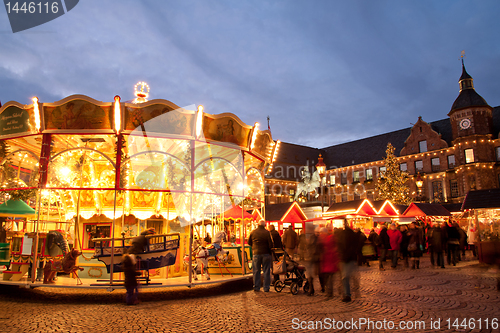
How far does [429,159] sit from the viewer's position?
4481 cm

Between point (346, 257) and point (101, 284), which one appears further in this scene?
point (101, 284)

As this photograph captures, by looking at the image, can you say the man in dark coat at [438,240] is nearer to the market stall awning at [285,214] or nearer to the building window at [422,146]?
the market stall awning at [285,214]

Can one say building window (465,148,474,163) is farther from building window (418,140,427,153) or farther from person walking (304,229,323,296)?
person walking (304,229,323,296)

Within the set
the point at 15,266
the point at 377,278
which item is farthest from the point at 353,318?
the point at 15,266

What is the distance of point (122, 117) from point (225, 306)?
5.40 metres

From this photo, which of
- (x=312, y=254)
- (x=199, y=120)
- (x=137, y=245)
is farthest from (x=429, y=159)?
(x=137, y=245)

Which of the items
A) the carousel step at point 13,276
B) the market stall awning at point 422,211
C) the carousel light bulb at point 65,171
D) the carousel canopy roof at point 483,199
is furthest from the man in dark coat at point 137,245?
the market stall awning at point 422,211

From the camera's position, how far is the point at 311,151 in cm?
6256

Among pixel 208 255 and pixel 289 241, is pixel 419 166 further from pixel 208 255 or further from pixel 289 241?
pixel 208 255

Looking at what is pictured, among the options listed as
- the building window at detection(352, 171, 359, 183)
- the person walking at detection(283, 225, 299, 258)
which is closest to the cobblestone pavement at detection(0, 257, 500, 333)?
the person walking at detection(283, 225, 299, 258)

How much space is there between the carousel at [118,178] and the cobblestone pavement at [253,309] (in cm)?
66

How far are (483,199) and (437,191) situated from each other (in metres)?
32.7

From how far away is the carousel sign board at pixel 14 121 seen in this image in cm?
962

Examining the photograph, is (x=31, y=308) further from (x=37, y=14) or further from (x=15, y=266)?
(x=37, y=14)
